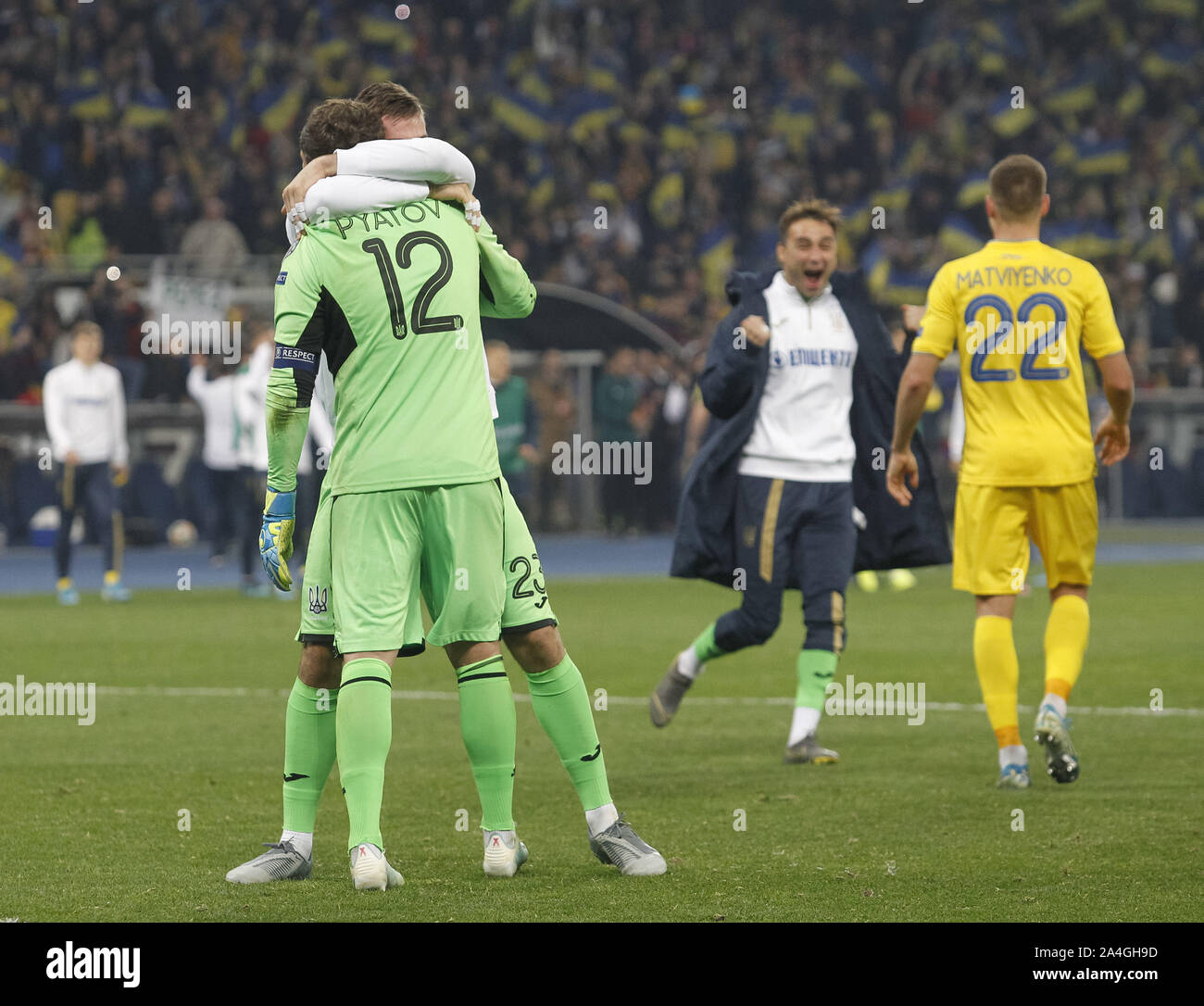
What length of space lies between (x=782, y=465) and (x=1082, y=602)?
145 cm

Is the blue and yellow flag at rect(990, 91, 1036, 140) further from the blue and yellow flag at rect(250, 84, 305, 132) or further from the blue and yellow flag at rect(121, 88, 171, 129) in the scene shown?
the blue and yellow flag at rect(121, 88, 171, 129)

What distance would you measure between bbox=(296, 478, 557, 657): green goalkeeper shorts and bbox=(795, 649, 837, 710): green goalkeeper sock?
2.76 metres

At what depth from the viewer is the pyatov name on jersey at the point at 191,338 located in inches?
813

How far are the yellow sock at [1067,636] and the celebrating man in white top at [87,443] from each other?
427 inches

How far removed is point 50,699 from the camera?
1020 centimetres

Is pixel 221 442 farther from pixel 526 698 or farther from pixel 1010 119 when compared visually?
pixel 1010 119

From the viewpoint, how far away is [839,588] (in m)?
8.23

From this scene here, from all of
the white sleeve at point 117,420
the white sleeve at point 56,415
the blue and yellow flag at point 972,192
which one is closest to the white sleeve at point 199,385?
the white sleeve at point 117,420

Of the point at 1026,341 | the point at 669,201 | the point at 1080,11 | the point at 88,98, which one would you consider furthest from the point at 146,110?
the point at 1026,341

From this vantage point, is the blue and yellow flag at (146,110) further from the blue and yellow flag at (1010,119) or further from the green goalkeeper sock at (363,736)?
the green goalkeeper sock at (363,736)

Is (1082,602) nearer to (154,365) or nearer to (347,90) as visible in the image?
(154,365)

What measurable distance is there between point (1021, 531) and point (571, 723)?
2.39 meters
